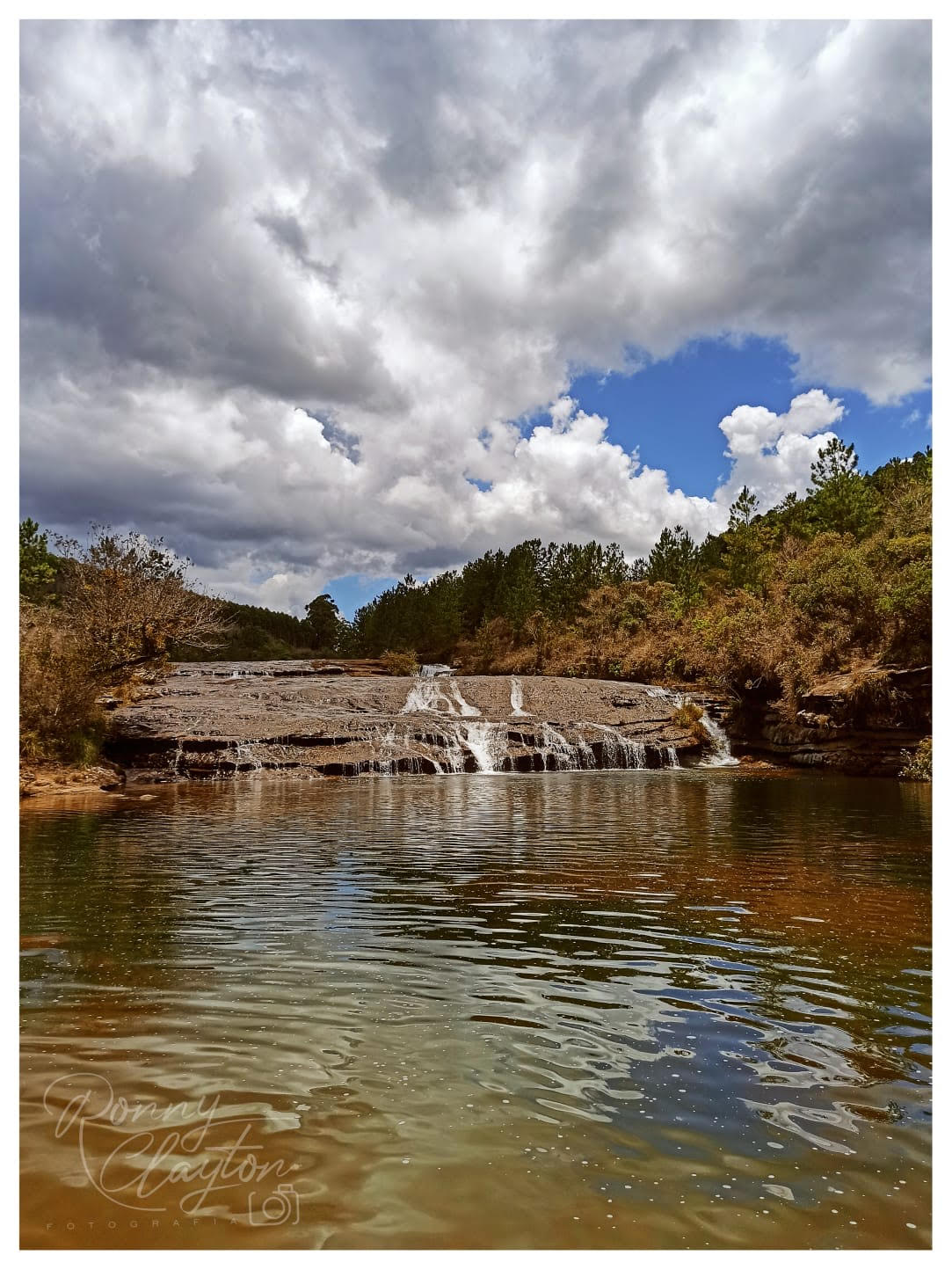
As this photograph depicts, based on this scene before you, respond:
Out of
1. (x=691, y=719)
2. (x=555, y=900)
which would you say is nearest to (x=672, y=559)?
(x=691, y=719)

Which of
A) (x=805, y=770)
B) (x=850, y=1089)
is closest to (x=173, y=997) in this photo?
(x=850, y=1089)

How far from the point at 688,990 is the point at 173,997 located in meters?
4.54

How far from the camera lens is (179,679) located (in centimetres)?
4841

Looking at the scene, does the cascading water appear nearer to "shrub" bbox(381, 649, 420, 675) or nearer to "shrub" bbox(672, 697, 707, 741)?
"shrub" bbox(672, 697, 707, 741)

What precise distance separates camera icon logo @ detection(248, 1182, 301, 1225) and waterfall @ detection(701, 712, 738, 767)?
38323 millimetres

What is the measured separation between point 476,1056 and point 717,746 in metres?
39.0

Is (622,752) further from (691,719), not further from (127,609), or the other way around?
(127,609)

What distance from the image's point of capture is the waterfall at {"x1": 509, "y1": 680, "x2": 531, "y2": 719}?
41.0 meters

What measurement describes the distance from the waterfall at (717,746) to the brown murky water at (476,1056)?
28763 mm

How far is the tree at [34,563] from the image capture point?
55281mm

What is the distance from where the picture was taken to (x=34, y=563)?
202ft

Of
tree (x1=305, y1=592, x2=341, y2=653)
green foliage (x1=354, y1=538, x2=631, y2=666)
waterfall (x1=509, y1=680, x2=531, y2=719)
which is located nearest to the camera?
waterfall (x1=509, y1=680, x2=531, y2=719)
